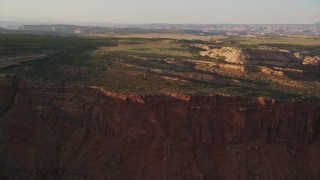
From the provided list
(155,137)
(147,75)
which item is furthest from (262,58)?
(155,137)

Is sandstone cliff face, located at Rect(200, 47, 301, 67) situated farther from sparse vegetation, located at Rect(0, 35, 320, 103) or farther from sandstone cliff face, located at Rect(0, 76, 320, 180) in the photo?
sandstone cliff face, located at Rect(0, 76, 320, 180)

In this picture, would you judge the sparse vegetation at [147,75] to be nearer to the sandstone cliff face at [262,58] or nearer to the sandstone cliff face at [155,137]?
the sandstone cliff face at [155,137]

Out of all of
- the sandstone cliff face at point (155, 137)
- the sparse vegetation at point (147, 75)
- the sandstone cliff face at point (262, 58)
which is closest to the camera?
the sandstone cliff face at point (155, 137)

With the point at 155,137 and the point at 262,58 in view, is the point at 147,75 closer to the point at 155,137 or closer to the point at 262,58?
the point at 155,137

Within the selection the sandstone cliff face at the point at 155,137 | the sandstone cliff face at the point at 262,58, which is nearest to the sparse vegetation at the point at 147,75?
the sandstone cliff face at the point at 155,137

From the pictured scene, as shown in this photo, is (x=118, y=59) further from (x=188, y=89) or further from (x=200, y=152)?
(x=200, y=152)

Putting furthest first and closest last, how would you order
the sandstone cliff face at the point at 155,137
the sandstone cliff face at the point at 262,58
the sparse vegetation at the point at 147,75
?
the sandstone cliff face at the point at 262,58
the sparse vegetation at the point at 147,75
the sandstone cliff face at the point at 155,137

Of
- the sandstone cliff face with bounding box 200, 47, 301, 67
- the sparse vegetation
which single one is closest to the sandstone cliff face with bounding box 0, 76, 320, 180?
the sparse vegetation

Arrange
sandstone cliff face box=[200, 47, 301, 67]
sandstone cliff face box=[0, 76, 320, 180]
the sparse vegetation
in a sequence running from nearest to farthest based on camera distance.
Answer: sandstone cliff face box=[0, 76, 320, 180] → the sparse vegetation → sandstone cliff face box=[200, 47, 301, 67]
